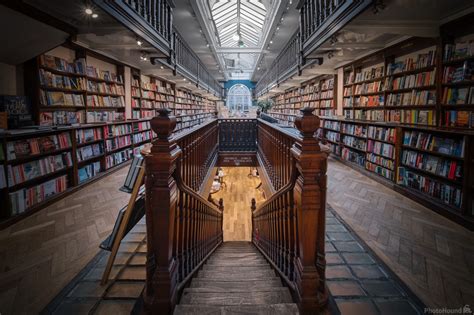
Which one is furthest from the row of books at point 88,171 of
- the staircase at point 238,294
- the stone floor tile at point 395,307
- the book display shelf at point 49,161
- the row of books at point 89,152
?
the stone floor tile at point 395,307


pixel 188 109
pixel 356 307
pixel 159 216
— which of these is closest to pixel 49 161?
pixel 159 216

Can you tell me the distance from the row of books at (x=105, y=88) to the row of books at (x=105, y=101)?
12cm

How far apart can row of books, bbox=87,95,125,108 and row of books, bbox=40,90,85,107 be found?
0.90 ft

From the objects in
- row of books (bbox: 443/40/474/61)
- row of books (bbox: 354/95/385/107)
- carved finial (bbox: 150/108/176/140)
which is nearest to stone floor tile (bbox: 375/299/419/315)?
carved finial (bbox: 150/108/176/140)

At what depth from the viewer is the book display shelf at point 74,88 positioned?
4.38m

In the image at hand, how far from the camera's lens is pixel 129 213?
6.62ft

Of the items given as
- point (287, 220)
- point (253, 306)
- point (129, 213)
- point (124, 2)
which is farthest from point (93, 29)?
point (253, 306)

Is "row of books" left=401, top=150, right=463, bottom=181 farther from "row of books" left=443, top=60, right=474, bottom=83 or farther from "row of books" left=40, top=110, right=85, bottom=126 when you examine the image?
"row of books" left=40, top=110, right=85, bottom=126

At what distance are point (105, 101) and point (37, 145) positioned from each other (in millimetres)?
2715

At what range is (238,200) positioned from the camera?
868 cm

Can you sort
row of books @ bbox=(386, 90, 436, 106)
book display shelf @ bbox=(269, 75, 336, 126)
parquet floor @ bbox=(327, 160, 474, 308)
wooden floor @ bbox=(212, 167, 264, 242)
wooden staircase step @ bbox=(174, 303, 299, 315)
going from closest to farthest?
1. wooden staircase step @ bbox=(174, 303, 299, 315)
2. parquet floor @ bbox=(327, 160, 474, 308)
3. row of books @ bbox=(386, 90, 436, 106)
4. wooden floor @ bbox=(212, 167, 264, 242)
5. book display shelf @ bbox=(269, 75, 336, 126)

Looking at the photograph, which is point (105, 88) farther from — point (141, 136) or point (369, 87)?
point (369, 87)

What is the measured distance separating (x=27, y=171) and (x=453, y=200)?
5578mm

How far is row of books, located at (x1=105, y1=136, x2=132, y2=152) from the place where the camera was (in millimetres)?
6082
